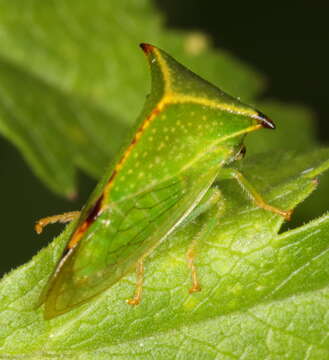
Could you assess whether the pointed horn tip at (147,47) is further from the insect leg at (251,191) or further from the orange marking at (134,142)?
the insect leg at (251,191)

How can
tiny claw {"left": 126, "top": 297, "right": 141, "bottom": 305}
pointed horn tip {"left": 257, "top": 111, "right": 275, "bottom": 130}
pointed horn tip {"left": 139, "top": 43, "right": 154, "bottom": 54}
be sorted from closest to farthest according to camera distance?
1. tiny claw {"left": 126, "top": 297, "right": 141, "bottom": 305}
2. pointed horn tip {"left": 257, "top": 111, "right": 275, "bottom": 130}
3. pointed horn tip {"left": 139, "top": 43, "right": 154, "bottom": 54}

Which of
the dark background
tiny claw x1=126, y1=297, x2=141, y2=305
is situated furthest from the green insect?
the dark background

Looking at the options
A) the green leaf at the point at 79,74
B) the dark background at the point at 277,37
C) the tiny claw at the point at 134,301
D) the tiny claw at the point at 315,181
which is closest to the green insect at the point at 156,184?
the tiny claw at the point at 134,301

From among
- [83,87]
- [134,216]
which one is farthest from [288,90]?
[134,216]

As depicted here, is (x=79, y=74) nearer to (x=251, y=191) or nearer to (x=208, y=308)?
(x=251, y=191)

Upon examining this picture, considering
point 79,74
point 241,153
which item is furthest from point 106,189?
point 79,74

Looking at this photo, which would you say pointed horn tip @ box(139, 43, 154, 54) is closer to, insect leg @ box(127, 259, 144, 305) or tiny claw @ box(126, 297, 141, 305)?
insect leg @ box(127, 259, 144, 305)

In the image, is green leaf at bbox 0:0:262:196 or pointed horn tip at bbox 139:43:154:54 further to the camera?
green leaf at bbox 0:0:262:196
